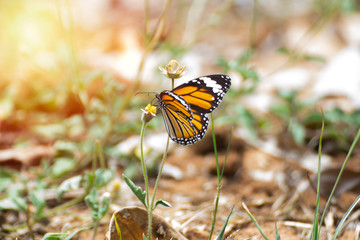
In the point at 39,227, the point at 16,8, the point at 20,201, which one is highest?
the point at 16,8

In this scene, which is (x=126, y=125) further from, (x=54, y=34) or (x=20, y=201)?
(x=54, y=34)

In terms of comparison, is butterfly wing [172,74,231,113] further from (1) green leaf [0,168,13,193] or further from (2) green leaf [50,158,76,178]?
(1) green leaf [0,168,13,193]

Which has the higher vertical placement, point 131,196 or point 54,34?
point 54,34

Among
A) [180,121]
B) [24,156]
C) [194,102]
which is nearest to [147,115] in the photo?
[194,102]

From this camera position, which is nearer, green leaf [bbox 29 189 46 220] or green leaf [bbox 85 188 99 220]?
green leaf [bbox 85 188 99 220]

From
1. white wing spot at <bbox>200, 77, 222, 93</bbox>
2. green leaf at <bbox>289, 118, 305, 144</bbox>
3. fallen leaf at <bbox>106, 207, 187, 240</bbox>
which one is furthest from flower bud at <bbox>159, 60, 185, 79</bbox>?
green leaf at <bbox>289, 118, 305, 144</bbox>

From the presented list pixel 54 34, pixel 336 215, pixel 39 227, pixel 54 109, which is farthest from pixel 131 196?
pixel 54 34
